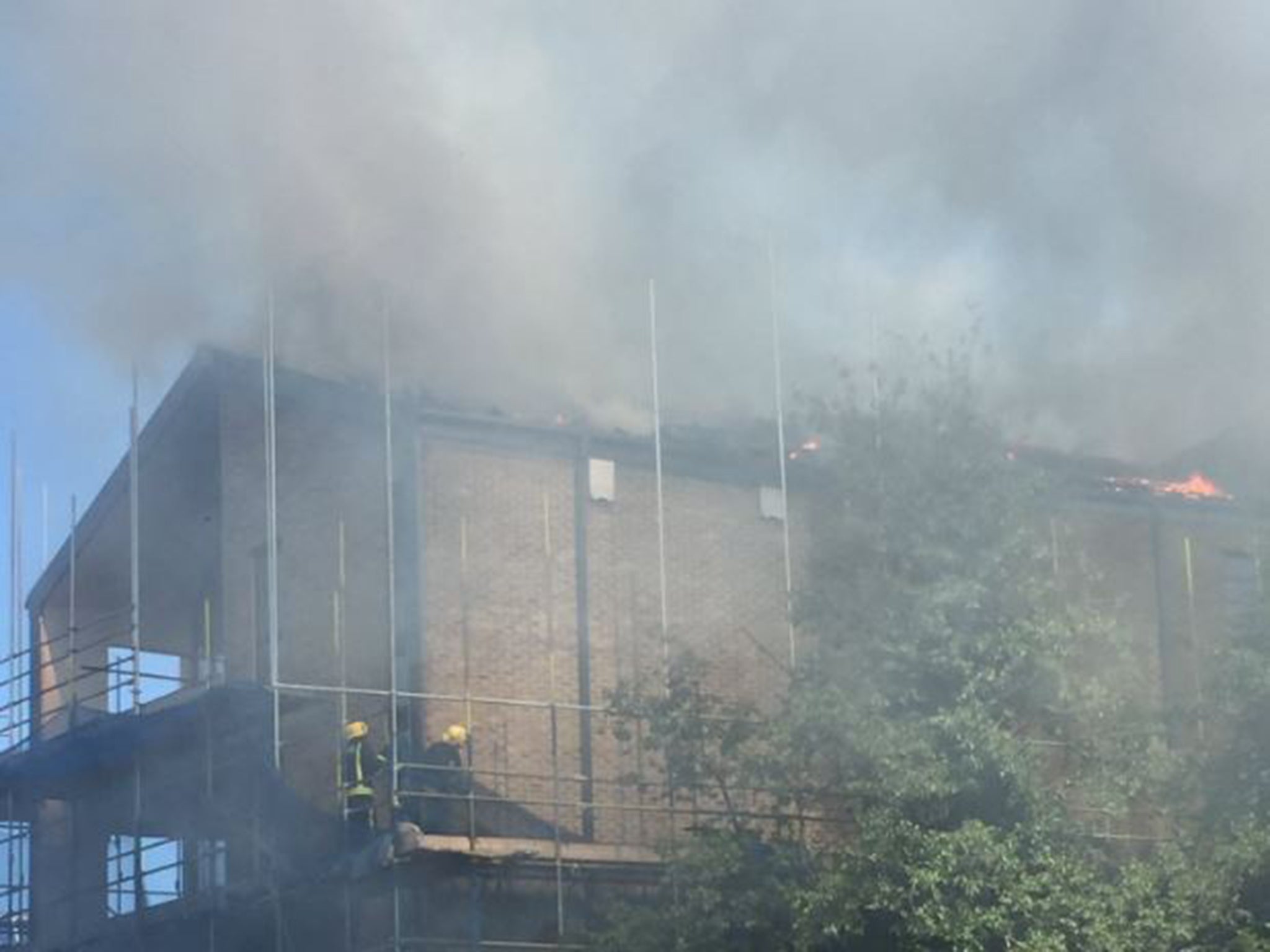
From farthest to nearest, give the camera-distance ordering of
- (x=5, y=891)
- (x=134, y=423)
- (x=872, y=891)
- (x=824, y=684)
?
(x=5, y=891) → (x=134, y=423) → (x=824, y=684) → (x=872, y=891)

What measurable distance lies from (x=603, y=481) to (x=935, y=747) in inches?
200

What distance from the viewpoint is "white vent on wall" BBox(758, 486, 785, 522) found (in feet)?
73.5

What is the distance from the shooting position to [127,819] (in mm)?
23406

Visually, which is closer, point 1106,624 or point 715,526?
point 1106,624

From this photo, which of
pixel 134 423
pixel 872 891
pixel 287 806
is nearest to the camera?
pixel 872 891

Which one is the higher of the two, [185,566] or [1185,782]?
[185,566]

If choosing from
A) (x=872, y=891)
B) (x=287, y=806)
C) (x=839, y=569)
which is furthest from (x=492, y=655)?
Answer: (x=872, y=891)

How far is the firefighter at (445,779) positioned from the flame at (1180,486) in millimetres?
8144

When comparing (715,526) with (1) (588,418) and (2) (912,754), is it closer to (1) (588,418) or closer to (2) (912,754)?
(1) (588,418)

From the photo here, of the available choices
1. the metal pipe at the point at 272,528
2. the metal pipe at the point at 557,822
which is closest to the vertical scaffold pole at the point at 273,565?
the metal pipe at the point at 272,528

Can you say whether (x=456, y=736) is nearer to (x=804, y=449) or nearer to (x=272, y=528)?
(x=272, y=528)

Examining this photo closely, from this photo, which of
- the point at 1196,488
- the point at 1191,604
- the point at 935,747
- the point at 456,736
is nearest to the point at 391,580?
the point at 456,736

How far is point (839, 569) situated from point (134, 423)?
22.5 feet

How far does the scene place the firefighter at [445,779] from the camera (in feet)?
64.4
